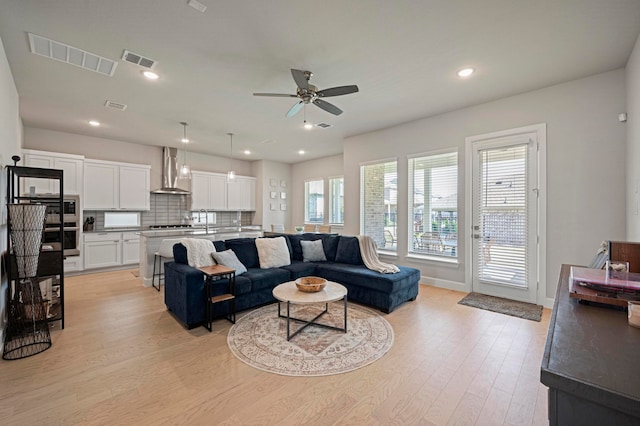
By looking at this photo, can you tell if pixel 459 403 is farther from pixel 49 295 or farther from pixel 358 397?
pixel 49 295

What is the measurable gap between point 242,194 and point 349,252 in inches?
191

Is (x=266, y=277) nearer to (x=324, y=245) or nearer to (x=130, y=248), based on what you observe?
(x=324, y=245)

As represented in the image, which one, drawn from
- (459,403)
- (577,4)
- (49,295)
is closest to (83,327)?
(49,295)

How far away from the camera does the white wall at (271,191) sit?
8.60 metres

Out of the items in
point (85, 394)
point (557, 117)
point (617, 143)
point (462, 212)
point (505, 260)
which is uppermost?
point (557, 117)

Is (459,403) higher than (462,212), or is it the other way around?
(462,212)

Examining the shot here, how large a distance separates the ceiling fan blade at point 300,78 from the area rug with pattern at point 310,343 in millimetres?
2612

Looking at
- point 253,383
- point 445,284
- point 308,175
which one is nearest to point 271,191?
point 308,175

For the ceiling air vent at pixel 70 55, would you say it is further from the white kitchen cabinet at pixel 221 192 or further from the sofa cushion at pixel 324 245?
the white kitchen cabinet at pixel 221 192

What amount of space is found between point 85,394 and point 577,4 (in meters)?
4.82

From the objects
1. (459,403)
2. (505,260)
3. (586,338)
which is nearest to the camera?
(586,338)

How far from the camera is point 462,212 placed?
4.47m

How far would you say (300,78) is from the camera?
279 cm

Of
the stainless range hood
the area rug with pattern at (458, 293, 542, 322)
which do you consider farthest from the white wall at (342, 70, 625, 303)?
the stainless range hood
